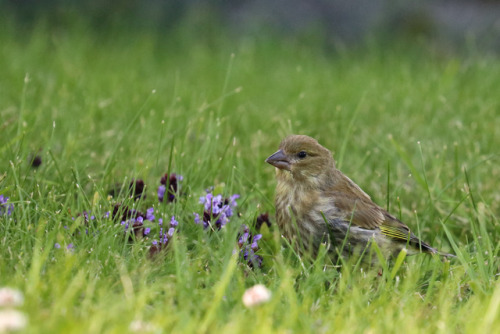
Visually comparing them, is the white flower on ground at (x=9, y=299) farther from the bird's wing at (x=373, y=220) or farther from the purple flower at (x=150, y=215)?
the bird's wing at (x=373, y=220)

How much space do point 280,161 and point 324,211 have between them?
0.43 m

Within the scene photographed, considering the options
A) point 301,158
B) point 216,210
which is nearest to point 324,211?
point 301,158

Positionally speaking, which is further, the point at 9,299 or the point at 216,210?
the point at 216,210

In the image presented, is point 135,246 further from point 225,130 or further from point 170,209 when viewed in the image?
point 225,130

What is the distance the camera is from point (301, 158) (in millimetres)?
4793

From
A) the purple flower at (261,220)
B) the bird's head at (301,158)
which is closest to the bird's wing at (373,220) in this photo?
the bird's head at (301,158)

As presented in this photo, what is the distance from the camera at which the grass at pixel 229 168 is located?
3201 millimetres

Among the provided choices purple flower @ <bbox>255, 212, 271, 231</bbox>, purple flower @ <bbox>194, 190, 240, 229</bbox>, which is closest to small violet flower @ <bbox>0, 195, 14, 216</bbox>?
purple flower @ <bbox>194, 190, 240, 229</bbox>

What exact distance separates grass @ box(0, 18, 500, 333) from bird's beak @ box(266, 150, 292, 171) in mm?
178

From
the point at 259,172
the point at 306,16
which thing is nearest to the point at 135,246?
the point at 259,172

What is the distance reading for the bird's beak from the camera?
4730 mm

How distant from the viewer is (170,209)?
4516 millimetres

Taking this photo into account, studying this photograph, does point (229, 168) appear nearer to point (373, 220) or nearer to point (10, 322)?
point (373, 220)

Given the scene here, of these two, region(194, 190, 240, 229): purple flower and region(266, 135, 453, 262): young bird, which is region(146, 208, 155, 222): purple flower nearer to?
region(194, 190, 240, 229): purple flower
